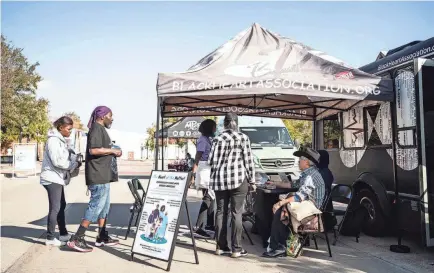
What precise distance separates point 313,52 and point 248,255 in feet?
11.4

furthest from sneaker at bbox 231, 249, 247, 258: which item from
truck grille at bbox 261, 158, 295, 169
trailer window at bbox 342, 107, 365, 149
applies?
truck grille at bbox 261, 158, 295, 169

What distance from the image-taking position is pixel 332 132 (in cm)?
866

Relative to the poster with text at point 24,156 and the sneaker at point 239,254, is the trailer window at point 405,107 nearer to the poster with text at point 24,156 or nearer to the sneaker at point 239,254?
the sneaker at point 239,254

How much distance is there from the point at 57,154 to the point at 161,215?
78.1 inches

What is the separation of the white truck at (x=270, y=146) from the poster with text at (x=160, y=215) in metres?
6.90

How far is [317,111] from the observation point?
368 inches

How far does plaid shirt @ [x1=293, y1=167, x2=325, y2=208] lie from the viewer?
548cm

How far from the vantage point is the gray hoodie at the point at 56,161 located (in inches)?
236

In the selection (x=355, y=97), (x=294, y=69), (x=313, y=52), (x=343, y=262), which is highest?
(x=313, y=52)

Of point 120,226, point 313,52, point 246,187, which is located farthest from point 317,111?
point 120,226

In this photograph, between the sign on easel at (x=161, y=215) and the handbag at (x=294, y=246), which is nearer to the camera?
the sign on easel at (x=161, y=215)

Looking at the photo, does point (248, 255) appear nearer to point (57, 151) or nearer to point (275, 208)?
point (275, 208)

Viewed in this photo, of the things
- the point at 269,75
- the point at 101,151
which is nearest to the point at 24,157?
the point at 101,151

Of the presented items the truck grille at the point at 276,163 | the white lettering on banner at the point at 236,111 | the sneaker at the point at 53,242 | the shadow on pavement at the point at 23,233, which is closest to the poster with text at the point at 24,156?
the truck grille at the point at 276,163
